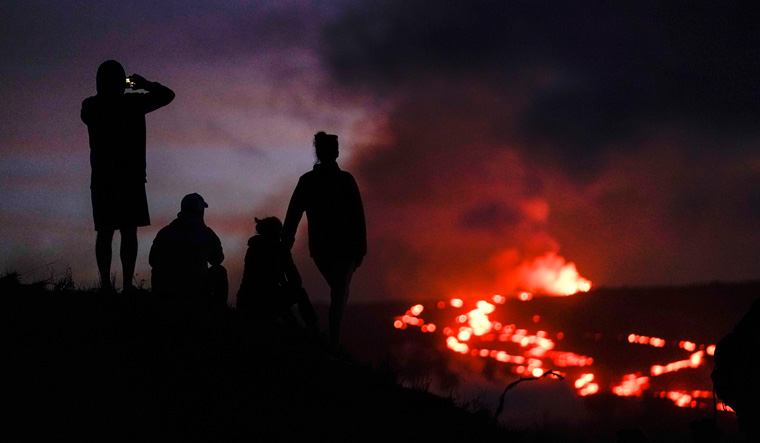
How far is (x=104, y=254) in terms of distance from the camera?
8.04 meters

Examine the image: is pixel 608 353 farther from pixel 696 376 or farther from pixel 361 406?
pixel 361 406

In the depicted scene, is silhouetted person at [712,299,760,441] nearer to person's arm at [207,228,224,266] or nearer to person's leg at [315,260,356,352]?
person's leg at [315,260,356,352]

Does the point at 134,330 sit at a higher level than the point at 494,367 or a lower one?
lower

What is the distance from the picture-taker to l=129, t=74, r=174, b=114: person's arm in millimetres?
8023

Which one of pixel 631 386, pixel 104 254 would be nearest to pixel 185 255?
pixel 104 254

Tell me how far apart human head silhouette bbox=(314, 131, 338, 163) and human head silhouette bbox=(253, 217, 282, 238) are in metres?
0.79

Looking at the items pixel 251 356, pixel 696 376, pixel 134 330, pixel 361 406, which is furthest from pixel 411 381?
pixel 696 376

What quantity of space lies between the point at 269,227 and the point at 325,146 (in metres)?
1.02

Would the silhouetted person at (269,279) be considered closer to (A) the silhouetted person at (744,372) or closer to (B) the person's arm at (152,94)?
(B) the person's arm at (152,94)

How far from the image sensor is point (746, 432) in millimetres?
5812

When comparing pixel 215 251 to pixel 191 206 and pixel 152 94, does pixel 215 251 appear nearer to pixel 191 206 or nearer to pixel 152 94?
pixel 191 206

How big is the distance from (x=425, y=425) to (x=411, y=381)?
1077mm

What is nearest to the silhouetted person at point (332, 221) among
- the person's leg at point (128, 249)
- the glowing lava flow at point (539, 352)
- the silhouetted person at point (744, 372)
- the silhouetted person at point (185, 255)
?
the silhouetted person at point (185, 255)

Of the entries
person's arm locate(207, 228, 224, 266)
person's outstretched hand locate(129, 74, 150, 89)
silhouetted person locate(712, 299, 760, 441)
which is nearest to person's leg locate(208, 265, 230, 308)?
person's arm locate(207, 228, 224, 266)
